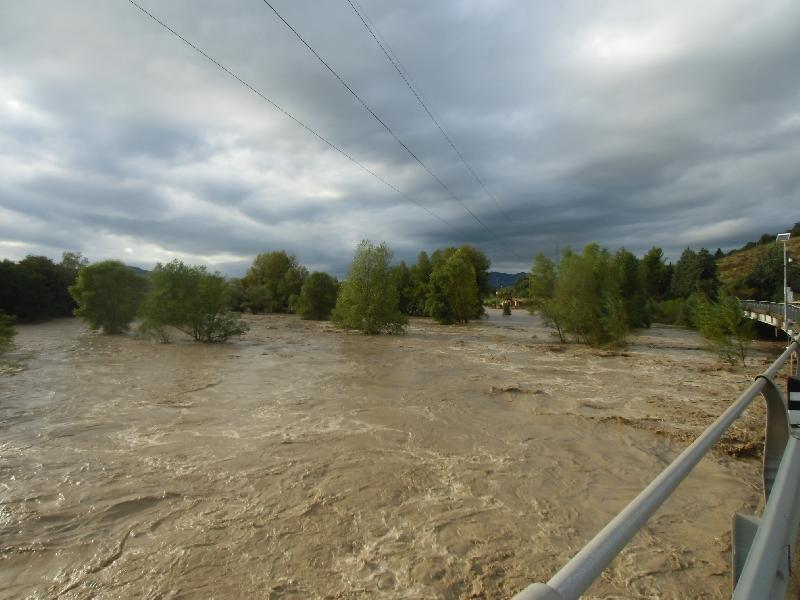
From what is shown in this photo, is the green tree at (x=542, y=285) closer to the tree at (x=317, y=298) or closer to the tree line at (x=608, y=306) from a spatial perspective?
the tree line at (x=608, y=306)

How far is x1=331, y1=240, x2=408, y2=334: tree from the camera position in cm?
4116

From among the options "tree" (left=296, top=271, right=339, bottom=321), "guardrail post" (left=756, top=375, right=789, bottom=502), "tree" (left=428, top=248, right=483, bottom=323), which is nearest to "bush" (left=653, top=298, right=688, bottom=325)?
"tree" (left=428, top=248, right=483, bottom=323)

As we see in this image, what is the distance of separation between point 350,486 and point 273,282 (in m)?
69.7

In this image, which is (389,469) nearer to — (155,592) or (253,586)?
(253,586)

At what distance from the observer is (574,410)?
13.9 metres

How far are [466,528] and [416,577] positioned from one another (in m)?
1.35

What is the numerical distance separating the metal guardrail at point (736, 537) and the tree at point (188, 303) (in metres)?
34.8

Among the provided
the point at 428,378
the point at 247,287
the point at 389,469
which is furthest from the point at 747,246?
the point at 389,469

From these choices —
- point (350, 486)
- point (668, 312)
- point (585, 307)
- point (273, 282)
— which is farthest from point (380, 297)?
point (668, 312)

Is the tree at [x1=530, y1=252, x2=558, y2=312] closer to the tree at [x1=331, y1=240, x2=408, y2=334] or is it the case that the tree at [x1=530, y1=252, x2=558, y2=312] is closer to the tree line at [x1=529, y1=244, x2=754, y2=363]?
the tree line at [x1=529, y1=244, x2=754, y2=363]

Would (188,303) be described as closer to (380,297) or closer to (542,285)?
(380,297)

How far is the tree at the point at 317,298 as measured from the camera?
6125 cm

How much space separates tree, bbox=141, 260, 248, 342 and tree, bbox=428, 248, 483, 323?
25.7 m

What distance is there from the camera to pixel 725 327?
23.4 m
